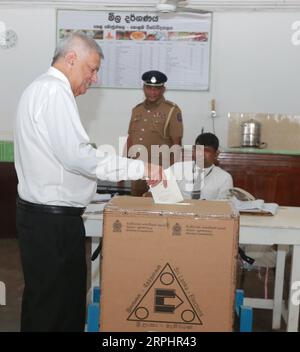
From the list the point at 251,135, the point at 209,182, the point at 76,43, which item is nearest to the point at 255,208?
the point at 209,182

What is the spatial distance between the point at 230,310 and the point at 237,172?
9.83ft

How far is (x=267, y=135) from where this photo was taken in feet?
17.5

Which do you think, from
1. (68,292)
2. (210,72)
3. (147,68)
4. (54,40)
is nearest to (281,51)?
(210,72)

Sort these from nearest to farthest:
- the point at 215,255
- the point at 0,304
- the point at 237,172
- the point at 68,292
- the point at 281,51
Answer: the point at 215,255, the point at 68,292, the point at 0,304, the point at 237,172, the point at 281,51

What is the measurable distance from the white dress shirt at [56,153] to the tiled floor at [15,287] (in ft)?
4.64

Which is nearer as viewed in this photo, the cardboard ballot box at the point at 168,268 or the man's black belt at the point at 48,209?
the cardboard ballot box at the point at 168,268

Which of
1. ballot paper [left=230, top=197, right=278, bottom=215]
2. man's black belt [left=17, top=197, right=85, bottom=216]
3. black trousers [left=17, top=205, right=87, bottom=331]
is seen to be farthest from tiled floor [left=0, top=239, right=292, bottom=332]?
man's black belt [left=17, top=197, right=85, bottom=216]

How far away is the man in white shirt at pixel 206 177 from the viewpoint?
317cm

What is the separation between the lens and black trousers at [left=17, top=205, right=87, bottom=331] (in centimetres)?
194

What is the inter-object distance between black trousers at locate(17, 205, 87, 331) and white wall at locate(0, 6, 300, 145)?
139 inches

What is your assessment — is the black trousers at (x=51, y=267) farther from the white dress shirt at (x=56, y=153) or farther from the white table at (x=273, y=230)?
the white table at (x=273, y=230)

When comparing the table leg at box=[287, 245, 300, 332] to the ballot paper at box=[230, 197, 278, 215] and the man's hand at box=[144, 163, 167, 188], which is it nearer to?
the ballot paper at box=[230, 197, 278, 215]

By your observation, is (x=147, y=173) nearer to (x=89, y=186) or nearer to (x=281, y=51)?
(x=89, y=186)

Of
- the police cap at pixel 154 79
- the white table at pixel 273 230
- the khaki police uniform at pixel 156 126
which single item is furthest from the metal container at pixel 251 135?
the white table at pixel 273 230
